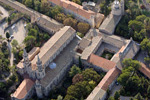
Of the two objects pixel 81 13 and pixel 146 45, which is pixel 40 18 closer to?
pixel 81 13

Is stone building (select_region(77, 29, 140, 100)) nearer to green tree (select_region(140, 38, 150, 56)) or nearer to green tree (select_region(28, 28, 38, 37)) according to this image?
green tree (select_region(140, 38, 150, 56))

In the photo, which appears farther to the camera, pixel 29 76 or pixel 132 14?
pixel 132 14

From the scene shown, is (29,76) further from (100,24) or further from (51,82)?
(100,24)

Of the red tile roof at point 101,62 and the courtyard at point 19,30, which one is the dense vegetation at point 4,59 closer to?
the courtyard at point 19,30

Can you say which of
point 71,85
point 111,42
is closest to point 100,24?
point 111,42

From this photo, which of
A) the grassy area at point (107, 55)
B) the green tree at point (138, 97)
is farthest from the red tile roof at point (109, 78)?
the green tree at point (138, 97)

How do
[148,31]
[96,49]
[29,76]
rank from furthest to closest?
[148,31]
[96,49]
[29,76]

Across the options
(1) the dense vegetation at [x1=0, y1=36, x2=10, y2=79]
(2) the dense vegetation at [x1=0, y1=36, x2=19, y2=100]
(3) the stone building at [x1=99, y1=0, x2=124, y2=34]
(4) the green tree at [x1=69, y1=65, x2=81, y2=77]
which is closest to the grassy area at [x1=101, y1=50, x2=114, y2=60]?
(3) the stone building at [x1=99, y1=0, x2=124, y2=34]

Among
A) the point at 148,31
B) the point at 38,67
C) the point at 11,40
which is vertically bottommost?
the point at 11,40
